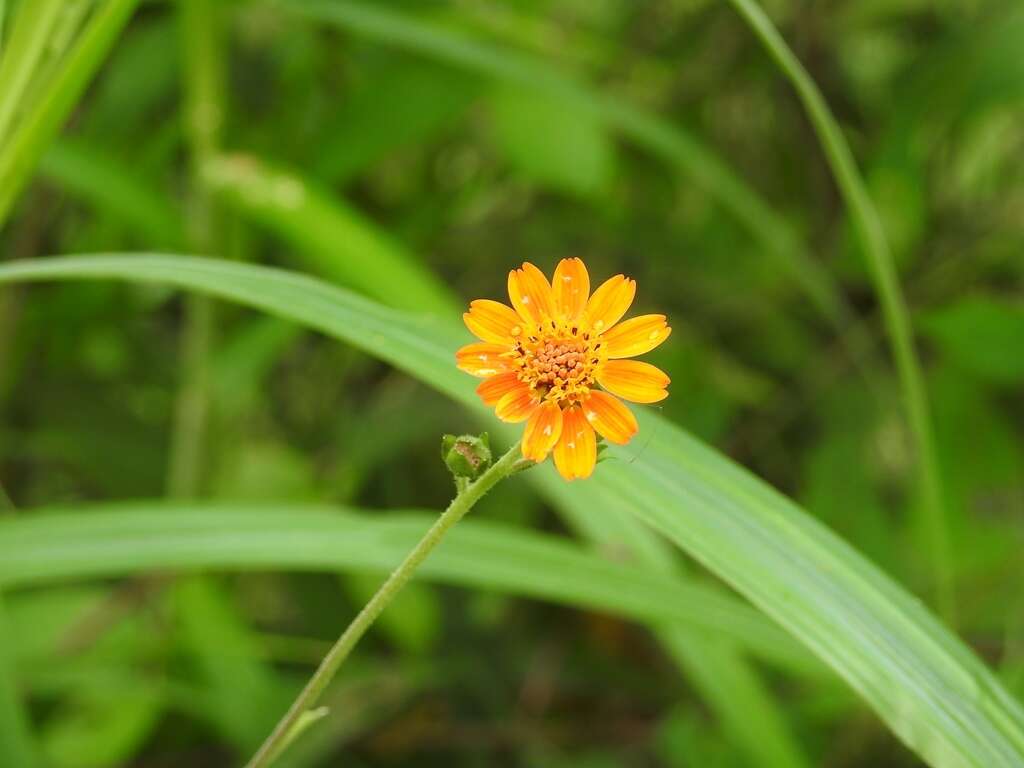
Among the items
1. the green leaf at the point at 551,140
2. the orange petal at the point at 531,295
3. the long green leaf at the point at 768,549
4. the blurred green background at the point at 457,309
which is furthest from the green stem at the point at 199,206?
the orange petal at the point at 531,295

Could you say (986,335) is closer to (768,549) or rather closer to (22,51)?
(768,549)

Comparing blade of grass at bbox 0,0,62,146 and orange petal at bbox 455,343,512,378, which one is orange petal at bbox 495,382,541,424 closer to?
orange petal at bbox 455,343,512,378

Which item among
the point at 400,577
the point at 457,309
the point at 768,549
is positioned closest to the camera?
the point at 400,577

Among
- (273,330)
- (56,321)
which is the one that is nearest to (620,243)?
(273,330)

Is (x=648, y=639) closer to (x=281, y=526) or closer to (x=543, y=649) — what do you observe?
(x=543, y=649)

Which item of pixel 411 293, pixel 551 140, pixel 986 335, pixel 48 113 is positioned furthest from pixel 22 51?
pixel 986 335

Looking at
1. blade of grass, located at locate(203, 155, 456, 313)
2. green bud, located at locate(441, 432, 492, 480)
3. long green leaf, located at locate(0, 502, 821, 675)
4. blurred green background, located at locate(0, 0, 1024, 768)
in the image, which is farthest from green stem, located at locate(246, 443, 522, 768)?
blade of grass, located at locate(203, 155, 456, 313)

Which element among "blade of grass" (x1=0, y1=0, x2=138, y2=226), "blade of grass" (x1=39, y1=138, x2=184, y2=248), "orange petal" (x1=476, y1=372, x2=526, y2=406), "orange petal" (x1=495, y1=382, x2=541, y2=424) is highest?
"blade of grass" (x1=39, y1=138, x2=184, y2=248)
